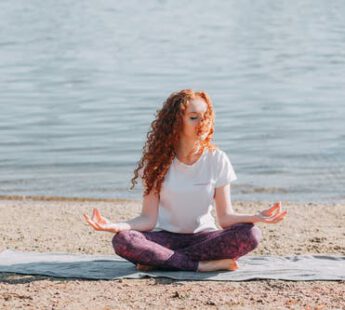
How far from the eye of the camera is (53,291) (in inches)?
233

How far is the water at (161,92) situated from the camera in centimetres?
1155

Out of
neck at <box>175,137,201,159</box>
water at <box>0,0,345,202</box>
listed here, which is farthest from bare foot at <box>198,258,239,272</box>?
water at <box>0,0,345,202</box>

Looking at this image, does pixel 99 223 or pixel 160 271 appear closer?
pixel 99 223

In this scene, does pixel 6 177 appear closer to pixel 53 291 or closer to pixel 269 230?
pixel 269 230

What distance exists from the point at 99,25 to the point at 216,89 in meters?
14.5

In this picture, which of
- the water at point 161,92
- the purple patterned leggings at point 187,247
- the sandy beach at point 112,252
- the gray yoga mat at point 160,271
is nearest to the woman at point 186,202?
the purple patterned leggings at point 187,247

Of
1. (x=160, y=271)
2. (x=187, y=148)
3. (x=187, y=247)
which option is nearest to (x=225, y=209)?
(x=187, y=247)

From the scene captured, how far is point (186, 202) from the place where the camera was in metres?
6.33

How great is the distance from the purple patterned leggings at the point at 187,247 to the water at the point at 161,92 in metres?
4.15

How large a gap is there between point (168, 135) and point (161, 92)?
11.8 meters

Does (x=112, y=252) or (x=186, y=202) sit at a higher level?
(x=186, y=202)

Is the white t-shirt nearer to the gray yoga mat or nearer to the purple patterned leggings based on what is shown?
the purple patterned leggings

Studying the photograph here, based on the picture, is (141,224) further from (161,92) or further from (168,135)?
(161,92)

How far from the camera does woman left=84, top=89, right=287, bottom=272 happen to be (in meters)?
6.25
